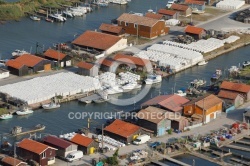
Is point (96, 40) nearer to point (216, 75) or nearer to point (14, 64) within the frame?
point (14, 64)

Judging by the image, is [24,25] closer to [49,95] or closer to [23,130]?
[49,95]

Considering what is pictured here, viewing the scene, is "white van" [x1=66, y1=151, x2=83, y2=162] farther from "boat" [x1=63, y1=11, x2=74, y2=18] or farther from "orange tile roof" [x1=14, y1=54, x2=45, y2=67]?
"boat" [x1=63, y1=11, x2=74, y2=18]

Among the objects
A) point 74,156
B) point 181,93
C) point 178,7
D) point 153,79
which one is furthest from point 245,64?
point 74,156

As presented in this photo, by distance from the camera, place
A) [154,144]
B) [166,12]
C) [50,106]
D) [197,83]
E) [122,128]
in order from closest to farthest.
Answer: [154,144]
[122,128]
[50,106]
[197,83]
[166,12]

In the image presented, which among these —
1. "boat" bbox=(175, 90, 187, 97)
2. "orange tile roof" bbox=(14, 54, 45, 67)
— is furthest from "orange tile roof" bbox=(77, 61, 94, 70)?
"boat" bbox=(175, 90, 187, 97)

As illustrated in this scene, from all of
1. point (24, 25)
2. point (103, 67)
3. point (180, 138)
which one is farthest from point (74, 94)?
point (24, 25)

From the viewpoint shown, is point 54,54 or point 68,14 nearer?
point 54,54
